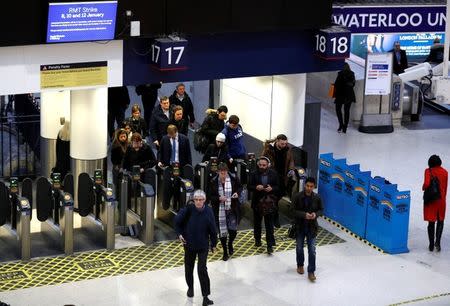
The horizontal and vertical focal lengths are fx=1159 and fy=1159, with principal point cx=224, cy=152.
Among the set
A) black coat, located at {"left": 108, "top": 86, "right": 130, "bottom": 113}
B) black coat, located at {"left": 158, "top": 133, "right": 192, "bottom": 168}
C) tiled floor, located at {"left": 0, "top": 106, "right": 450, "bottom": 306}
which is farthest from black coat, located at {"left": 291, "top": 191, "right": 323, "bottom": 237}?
black coat, located at {"left": 108, "top": 86, "right": 130, "bottom": 113}

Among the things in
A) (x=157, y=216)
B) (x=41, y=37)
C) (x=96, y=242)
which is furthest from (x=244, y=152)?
(x=41, y=37)

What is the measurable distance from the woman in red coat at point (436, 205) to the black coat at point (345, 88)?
672 centimetres

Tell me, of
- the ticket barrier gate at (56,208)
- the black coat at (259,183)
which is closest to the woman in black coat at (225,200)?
the black coat at (259,183)

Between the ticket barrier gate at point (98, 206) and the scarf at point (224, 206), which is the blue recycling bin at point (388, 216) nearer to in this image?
the scarf at point (224, 206)

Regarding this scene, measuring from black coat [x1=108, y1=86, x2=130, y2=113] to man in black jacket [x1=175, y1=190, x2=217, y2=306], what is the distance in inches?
293

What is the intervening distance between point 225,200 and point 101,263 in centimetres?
190

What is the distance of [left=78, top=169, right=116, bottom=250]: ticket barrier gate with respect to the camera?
1591 centimetres

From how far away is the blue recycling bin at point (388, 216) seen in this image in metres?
16.1

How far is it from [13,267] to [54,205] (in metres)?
1.26

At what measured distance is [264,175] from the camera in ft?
51.7

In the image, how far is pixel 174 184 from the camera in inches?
664

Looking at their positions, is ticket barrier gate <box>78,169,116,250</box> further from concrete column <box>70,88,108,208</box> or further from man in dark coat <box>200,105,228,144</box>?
man in dark coat <box>200,105,228,144</box>

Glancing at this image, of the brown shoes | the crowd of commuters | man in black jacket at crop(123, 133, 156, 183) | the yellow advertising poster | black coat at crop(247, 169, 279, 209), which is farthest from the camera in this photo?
man in black jacket at crop(123, 133, 156, 183)

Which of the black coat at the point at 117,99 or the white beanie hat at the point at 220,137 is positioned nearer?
the white beanie hat at the point at 220,137
